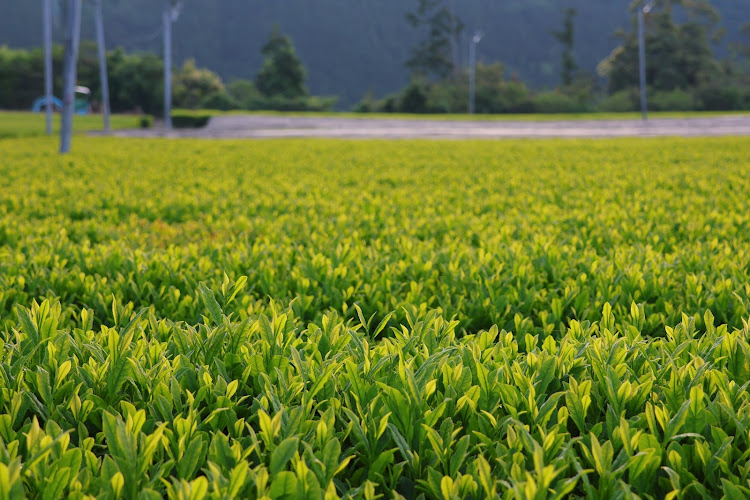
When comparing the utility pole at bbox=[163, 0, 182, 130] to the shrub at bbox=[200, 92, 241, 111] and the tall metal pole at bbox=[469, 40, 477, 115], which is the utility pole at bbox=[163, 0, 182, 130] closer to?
the tall metal pole at bbox=[469, 40, 477, 115]

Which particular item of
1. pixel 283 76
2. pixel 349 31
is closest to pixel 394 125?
pixel 283 76

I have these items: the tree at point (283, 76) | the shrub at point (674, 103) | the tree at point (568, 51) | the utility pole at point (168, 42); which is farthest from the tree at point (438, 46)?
the utility pole at point (168, 42)

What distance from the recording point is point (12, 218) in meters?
6.38

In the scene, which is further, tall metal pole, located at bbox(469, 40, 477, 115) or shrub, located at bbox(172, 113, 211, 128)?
tall metal pole, located at bbox(469, 40, 477, 115)

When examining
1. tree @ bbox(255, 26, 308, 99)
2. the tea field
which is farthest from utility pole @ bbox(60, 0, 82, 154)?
tree @ bbox(255, 26, 308, 99)

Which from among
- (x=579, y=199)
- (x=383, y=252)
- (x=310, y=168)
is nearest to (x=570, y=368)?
(x=383, y=252)

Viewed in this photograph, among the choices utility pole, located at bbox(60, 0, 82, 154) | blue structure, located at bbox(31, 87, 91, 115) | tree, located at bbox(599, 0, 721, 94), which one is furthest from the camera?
tree, located at bbox(599, 0, 721, 94)

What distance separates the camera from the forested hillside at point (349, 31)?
133250 mm

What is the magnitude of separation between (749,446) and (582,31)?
155001 mm

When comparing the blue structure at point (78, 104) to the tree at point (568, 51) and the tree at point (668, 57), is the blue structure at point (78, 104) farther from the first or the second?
the tree at point (568, 51)

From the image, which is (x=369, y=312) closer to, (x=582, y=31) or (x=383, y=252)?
(x=383, y=252)

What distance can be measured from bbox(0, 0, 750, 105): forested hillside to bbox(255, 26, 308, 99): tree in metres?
57.8

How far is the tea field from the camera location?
173cm

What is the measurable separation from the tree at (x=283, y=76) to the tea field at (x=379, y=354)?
68415mm
